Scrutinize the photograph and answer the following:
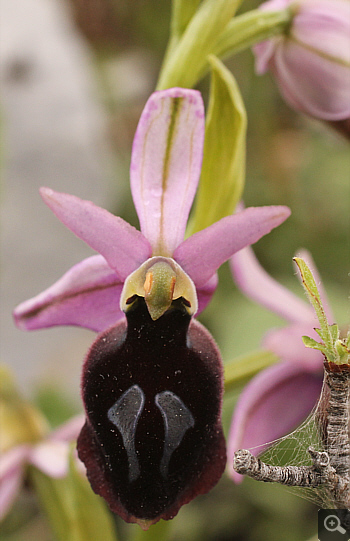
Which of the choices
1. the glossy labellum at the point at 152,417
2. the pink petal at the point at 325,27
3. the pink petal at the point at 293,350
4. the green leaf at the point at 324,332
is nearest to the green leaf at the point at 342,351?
the green leaf at the point at 324,332

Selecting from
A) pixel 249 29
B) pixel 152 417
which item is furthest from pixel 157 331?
pixel 249 29

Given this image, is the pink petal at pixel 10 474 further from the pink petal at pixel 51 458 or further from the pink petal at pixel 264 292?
the pink petal at pixel 264 292

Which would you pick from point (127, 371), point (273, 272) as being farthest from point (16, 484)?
point (273, 272)

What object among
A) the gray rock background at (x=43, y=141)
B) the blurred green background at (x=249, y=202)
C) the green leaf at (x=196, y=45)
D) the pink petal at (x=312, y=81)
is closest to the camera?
the green leaf at (x=196, y=45)

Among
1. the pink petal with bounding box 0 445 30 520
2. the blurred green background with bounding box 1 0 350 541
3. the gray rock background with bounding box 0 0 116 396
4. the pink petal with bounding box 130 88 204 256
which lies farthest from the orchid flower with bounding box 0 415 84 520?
the gray rock background with bounding box 0 0 116 396

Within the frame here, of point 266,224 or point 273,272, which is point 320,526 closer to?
point 266,224

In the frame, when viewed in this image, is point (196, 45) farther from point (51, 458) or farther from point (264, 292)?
point (51, 458)
